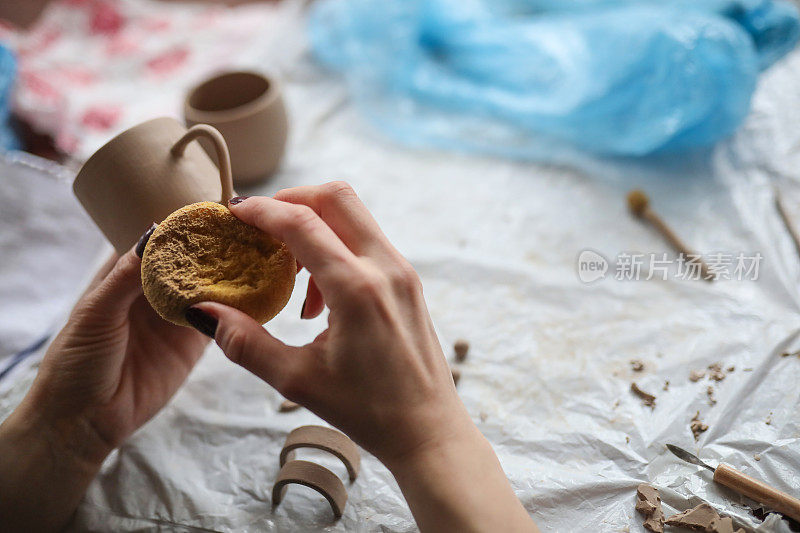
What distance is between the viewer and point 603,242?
89 cm

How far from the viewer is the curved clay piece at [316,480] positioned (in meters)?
0.60

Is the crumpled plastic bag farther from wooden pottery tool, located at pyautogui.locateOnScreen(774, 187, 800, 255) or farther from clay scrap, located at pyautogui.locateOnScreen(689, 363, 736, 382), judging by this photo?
clay scrap, located at pyautogui.locateOnScreen(689, 363, 736, 382)

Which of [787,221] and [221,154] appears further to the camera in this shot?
[787,221]

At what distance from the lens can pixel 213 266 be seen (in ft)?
1.77

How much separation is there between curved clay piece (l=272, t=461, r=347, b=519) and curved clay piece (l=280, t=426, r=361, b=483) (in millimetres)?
17

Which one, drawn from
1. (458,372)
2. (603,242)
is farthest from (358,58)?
(458,372)

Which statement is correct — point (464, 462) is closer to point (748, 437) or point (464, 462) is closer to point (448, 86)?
point (748, 437)

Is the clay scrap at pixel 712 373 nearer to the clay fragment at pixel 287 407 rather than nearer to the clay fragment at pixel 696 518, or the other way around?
the clay fragment at pixel 696 518

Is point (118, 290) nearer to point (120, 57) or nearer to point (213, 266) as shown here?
point (213, 266)

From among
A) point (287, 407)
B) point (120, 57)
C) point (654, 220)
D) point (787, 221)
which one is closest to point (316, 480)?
point (287, 407)

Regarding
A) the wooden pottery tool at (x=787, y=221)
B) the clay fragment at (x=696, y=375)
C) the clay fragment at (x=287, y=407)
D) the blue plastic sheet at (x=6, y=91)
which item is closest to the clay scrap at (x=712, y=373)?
the clay fragment at (x=696, y=375)

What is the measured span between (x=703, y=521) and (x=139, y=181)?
2.12ft

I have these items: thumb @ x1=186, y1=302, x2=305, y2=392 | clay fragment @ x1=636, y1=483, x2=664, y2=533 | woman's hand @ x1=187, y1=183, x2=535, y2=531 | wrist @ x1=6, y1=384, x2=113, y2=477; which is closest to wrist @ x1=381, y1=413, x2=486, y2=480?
woman's hand @ x1=187, y1=183, x2=535, y2=531

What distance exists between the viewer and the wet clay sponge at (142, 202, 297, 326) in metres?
0.51
